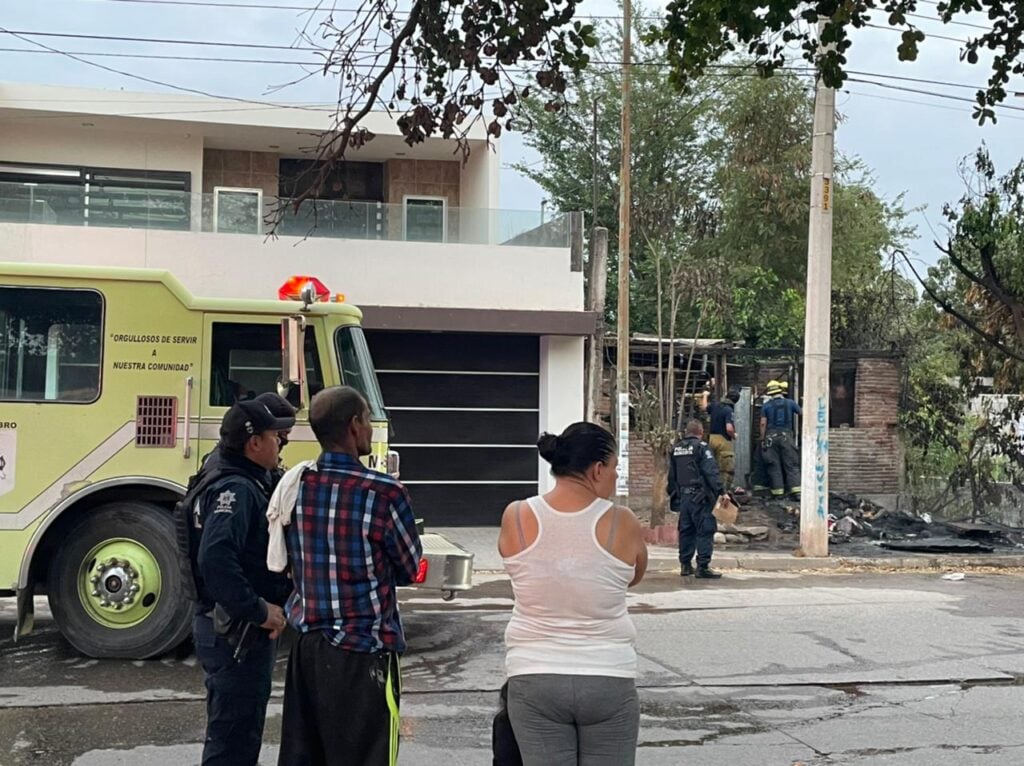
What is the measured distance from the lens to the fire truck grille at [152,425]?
8.09 m

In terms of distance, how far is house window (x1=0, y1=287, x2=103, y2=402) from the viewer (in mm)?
8023

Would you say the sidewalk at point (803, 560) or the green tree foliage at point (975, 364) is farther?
the green tree foliage at point (975, 364)

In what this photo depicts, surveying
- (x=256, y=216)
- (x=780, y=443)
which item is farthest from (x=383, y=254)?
(x=780, y=443)

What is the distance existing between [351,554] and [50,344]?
4.89m

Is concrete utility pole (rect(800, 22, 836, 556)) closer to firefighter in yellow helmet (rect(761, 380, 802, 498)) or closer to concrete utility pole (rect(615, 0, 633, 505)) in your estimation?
concrete utility pole (rect(615, 0, 633, 505))

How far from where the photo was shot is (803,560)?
571 inches

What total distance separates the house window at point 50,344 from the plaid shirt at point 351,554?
4.55 metres

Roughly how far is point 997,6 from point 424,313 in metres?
10.3

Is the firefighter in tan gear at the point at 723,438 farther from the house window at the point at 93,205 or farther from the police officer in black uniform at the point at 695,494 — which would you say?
the house window at the point at 93,205

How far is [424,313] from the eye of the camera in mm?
16359

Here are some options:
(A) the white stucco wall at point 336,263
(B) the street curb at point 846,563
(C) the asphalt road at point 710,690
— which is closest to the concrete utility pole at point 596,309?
(A) the white stucco wall at point 336,263

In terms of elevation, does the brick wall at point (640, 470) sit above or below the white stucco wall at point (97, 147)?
below

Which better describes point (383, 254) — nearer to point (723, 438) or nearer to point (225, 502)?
point (723, 438)

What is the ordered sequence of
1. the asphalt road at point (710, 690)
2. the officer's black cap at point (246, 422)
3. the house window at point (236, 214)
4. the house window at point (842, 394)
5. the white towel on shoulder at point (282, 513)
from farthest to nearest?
the house window at point (842, 394) → the house window at point (236, 214) → the asphalt road at point (710, 690) → the officer's black cap at point (246, 422) → the white towel on shoulder at point (282, 513)
